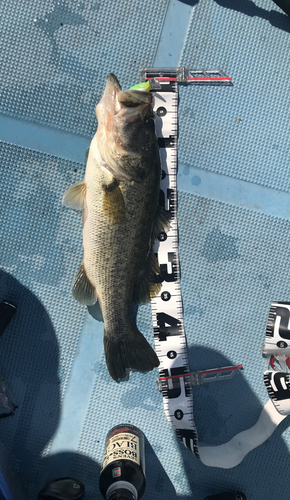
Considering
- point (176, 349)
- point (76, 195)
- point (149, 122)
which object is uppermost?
point (149, 122)

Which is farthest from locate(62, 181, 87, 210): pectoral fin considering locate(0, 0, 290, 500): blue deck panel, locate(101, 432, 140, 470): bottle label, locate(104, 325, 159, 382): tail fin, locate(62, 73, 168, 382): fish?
locate(101, 432, 140, 470): bottle label

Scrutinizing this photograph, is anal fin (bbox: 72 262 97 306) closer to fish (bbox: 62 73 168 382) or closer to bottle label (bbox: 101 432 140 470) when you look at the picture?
fish (bbox: 62 73 168 382)

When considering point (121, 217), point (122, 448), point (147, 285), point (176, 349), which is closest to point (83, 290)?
point (147, 285)

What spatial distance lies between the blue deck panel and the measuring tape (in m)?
0.08

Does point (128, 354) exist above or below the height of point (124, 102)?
below

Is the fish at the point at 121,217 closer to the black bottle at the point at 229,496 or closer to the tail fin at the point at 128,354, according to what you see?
the tail fin at the point at 128,354

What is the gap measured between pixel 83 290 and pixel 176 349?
874 millimetres

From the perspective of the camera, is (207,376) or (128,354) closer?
(128,354)

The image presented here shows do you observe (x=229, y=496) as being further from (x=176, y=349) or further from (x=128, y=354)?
(x=128, y=354)

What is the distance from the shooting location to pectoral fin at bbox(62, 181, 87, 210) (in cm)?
215

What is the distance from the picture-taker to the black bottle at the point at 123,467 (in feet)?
7.22

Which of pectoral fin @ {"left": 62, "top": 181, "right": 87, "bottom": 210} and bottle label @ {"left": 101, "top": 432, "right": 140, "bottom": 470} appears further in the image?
bottle label @ {"left": 101, "top": 432, "right": 140, "bottom": 470}

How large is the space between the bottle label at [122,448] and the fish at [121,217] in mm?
513

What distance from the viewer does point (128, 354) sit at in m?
2.28
